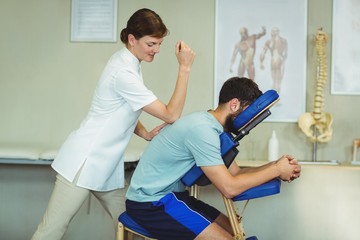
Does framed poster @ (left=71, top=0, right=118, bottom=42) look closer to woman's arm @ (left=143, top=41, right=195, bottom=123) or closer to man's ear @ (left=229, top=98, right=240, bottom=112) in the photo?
woman's arm @ (left=143, top=41, right=195, bottom=123)

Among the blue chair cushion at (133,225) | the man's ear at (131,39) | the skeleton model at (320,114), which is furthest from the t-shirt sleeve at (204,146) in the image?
the skeleton model at (320,114)

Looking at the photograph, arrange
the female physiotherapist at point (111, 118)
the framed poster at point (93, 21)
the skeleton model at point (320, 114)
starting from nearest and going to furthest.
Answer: the female physiotherapist at point (111, 118)
the skeleton model at point (320, 114)
the framed poster at point (93, 21)

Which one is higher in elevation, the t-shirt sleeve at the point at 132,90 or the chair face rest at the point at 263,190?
the t-shirt sleeve at the point at 132,90

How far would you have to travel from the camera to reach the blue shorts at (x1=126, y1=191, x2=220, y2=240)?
203cm

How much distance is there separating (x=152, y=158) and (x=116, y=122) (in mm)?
249

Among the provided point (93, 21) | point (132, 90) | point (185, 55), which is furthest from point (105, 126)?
point (93, 21)

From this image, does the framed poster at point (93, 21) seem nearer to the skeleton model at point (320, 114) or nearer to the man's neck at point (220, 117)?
→ the skeleton model at point (320, 114)

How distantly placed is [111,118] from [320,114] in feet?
4.56

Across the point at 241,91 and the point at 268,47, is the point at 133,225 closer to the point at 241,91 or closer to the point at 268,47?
the point at 241,91

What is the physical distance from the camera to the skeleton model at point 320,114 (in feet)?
10.2

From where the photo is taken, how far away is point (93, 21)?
3.36 meters

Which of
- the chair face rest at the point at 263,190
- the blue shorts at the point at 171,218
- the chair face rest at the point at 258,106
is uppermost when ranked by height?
the chair face rest at the point at 258,106

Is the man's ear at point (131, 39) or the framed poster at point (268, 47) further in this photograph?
the framed poster at point (268, 47)

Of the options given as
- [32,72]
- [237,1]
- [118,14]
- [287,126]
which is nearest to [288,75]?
[287,126]
